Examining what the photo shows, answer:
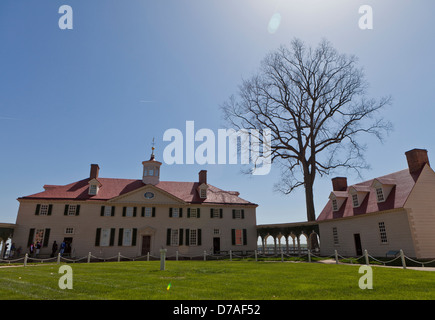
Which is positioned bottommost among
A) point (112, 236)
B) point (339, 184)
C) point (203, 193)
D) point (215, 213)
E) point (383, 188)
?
point (112, 236)

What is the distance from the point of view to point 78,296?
22.5ft

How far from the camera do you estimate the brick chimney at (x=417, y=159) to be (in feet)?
73.8

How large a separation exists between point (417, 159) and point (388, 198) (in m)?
3.91

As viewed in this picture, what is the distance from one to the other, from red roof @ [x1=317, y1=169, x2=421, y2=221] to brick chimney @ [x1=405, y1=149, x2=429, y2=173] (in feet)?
2.01

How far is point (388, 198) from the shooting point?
22906 mm

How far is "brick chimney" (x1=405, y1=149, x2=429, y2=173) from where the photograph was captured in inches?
886

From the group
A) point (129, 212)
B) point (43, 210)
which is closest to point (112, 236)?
point (129, 212)

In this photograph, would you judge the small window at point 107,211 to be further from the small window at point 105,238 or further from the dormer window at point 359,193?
the dormer window at point 359,193

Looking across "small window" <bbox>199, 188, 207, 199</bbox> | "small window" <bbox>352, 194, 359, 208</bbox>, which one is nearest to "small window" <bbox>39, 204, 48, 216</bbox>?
"small window" <bbox>199, 188, 207, 199</bbox>

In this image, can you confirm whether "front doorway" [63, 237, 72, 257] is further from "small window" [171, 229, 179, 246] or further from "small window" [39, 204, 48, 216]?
"small window" [171, 229, 179, 246]

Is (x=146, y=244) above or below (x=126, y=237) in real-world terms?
below

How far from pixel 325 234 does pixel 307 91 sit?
1625cm

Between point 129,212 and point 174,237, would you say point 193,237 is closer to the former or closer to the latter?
point 174,237
